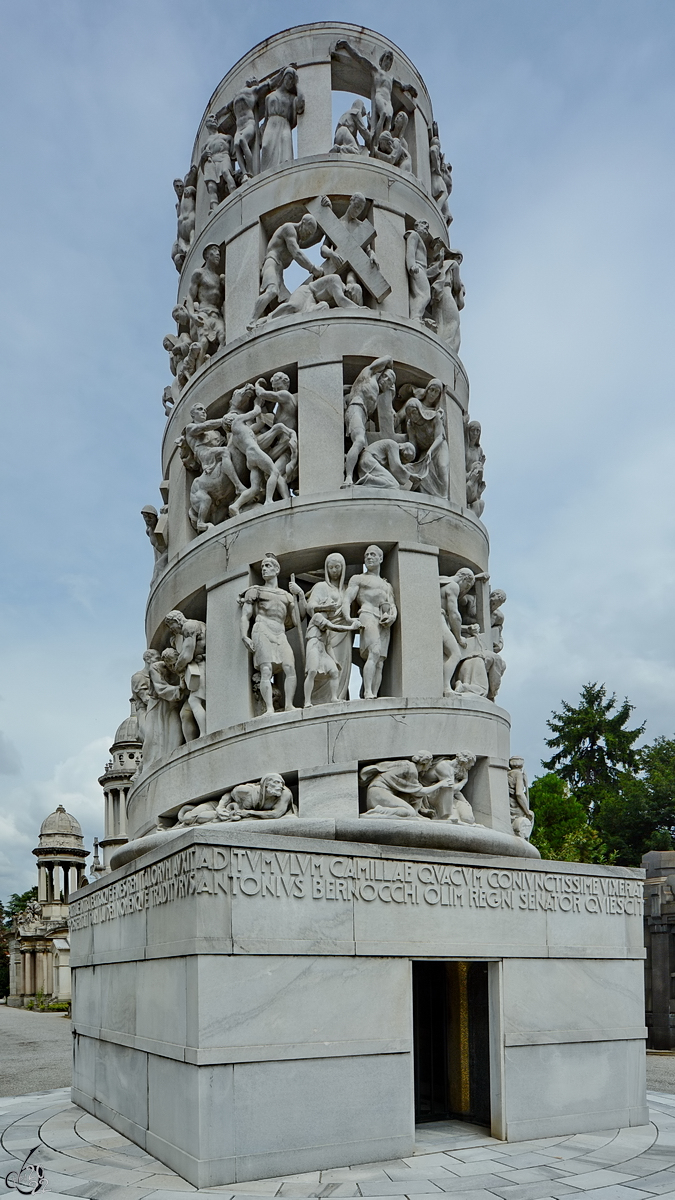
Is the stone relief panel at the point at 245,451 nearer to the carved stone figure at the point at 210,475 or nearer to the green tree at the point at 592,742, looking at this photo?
the carved stone figure at the point at 210,475

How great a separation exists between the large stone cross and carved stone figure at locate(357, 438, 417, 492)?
2.45 m

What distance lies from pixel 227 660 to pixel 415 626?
2.43 meters

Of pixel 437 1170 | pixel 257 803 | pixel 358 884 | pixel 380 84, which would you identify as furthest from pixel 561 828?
pixel 437 1170

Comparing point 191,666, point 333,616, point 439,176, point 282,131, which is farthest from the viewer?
point 439,176

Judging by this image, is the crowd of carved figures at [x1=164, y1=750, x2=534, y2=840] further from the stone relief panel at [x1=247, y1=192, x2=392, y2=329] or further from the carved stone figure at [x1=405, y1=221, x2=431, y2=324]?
the carved stone figure at [x1=405, y1=221, x2=431, y2=324]

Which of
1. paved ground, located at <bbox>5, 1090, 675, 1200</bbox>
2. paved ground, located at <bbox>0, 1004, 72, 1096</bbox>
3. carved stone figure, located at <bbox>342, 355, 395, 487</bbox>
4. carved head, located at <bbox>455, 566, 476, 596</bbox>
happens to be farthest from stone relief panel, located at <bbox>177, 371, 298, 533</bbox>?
paved ground, located at <bbox>0, 1004, 72, 1096</bbox>

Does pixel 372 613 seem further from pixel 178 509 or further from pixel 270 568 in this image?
pixel 178 509

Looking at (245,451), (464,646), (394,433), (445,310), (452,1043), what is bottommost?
(452,1043)

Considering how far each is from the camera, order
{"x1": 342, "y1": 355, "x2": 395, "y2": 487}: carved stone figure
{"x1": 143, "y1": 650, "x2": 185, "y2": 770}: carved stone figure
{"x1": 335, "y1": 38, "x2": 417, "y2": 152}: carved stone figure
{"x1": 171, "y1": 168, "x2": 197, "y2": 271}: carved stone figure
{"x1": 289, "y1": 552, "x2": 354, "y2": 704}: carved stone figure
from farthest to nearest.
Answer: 1. {"x1": 171, "y1": 168, "x2": 197, "y2": 271}: carved stone figure
2. {"x1": 335, "y1": 38, "x2": 417, "y2": 152}: carved stone figure
3. {"x1": 143, "y1": 650, "x2": 185, "y2": 770}: carved stone figure
4. {"x1": 342, "y1": 355, "x2": 395, "y2": 487}: carved stone figure
5. {"x1": 289, "y1": 552, "x2": 354, "y2": 704}: carved stone figure

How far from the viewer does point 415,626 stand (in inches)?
527

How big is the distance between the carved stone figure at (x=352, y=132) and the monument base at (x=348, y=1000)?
11149mm

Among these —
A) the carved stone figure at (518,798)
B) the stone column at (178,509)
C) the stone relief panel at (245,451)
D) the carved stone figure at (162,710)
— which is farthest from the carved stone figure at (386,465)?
the carved stone figure at (518,798)

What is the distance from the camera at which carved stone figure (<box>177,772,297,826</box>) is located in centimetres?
1187

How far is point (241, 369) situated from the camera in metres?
15.2
